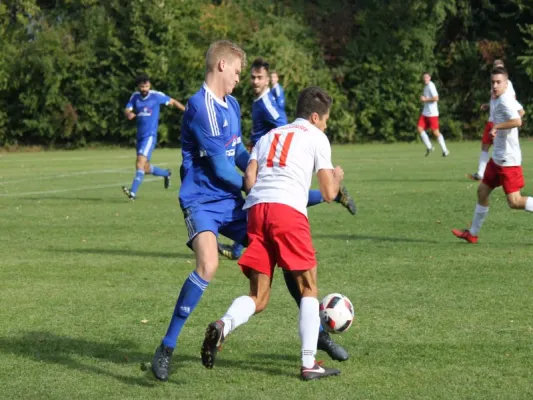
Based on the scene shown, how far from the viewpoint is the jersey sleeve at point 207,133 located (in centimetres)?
646

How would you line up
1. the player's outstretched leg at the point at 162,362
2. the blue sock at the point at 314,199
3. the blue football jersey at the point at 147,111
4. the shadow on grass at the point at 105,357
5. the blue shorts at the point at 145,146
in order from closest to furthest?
the player's outstretched leg at the point at 162,362 → the shadow on grass at the point at 105,357 → the blue sock at the point at 314,199 → the blue shorts at the point at 145,146 → the blue football jersey at the point at 147,111

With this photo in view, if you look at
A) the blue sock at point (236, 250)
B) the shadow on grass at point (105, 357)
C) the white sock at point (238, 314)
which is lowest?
the blue sock at point (236, 250)

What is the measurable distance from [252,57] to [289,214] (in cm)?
3427

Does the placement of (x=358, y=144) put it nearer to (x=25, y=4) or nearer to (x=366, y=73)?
(x=366, y=73)

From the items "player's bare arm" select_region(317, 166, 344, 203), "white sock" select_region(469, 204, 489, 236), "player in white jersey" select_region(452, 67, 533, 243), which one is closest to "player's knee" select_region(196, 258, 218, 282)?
"player's bare arm" select_region(317, 166, 344, 203)

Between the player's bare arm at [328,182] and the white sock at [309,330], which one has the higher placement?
the player's bare arm at [328,182]

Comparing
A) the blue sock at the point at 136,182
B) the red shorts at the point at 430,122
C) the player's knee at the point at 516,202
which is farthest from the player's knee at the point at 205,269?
the red shorts at the point at 430,122

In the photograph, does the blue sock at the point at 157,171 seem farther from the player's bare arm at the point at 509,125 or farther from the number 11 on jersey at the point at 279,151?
the number 11 on jersey at the point at 279,151

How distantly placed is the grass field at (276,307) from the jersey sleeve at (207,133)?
1.38 metres

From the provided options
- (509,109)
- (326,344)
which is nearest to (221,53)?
(326,344)

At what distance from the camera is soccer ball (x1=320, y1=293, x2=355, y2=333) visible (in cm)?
651

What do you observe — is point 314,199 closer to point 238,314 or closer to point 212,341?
point 238,314

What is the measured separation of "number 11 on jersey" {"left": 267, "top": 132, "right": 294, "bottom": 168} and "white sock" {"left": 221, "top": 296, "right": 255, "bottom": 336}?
859 mm

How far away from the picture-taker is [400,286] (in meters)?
9.09
